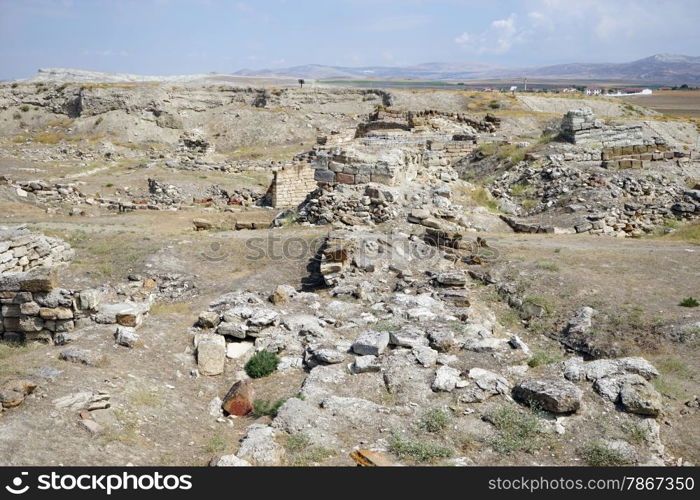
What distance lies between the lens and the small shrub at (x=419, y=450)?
5754 mm

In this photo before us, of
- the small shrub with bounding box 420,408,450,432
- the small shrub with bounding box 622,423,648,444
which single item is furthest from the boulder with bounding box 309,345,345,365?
the small shrub with bounding box 622,423,648,444

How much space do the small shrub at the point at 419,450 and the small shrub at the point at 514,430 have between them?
1.96ft

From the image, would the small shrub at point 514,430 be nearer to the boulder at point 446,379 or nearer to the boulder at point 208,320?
the boulder at point 446,379

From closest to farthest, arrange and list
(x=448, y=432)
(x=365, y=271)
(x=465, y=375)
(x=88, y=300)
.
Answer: (x=448, y=432), (x=465, y=375), (x=88, y=300), (x=365, y=271)

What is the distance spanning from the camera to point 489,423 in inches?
253

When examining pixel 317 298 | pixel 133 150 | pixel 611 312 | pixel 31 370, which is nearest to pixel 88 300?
pixel 31 370

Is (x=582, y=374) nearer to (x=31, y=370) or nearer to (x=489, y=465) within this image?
(x=489, y=465)

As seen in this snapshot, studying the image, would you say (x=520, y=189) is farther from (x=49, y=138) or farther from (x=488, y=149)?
(x=49, y=138)

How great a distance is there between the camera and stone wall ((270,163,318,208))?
22609 mm

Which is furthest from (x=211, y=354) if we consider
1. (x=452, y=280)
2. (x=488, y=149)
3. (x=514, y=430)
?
(x=488, y=149)

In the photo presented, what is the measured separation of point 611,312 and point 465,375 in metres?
3.85

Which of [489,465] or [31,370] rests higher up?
[31,370]

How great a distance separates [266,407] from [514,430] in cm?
301

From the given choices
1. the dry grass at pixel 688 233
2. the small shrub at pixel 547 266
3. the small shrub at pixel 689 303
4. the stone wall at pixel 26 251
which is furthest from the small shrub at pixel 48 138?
the small shrub at pixel 689 303
